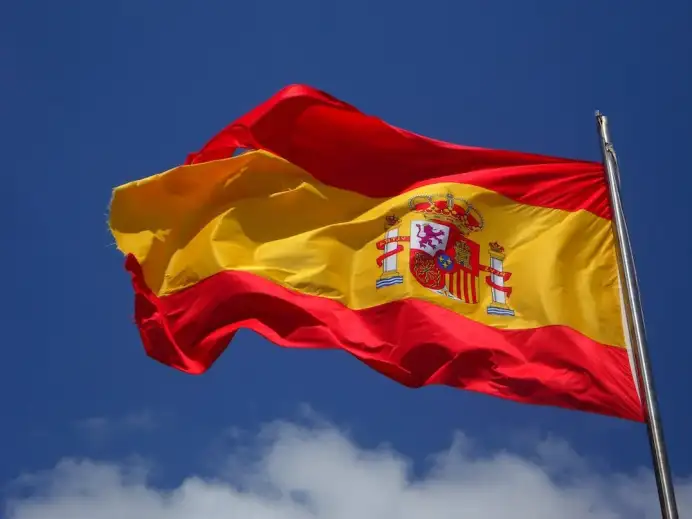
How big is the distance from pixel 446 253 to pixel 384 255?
933 millimetres

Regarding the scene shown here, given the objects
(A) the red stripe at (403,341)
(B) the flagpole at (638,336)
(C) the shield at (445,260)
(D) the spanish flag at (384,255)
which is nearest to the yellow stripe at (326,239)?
(D) the spanish flag at (384,255)

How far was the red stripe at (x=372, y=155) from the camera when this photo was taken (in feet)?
55.4

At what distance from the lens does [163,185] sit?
16.9 m

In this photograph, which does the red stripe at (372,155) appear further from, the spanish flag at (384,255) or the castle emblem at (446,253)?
the castle emblem at (446,253)

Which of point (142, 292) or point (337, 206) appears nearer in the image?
point (142, 292)

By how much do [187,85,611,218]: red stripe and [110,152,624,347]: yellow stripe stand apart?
0.72 ft

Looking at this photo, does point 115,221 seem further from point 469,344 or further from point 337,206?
point 469,344

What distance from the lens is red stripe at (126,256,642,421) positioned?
46.9 ft

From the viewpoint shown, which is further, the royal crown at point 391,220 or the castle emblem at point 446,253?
the royal crown at point 391,220

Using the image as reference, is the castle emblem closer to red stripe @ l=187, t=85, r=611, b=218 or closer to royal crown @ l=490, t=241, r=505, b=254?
royal crown @ l=490, t=241, r=505, b=254

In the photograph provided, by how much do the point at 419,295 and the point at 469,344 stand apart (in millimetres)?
1175

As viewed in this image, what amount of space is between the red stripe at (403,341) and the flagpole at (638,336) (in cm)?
66

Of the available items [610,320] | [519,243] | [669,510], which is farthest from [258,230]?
[669,510]

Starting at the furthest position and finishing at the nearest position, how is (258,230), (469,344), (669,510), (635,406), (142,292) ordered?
(258,230) < (142,292) < (469,344) < (635,406) < (669,510)
